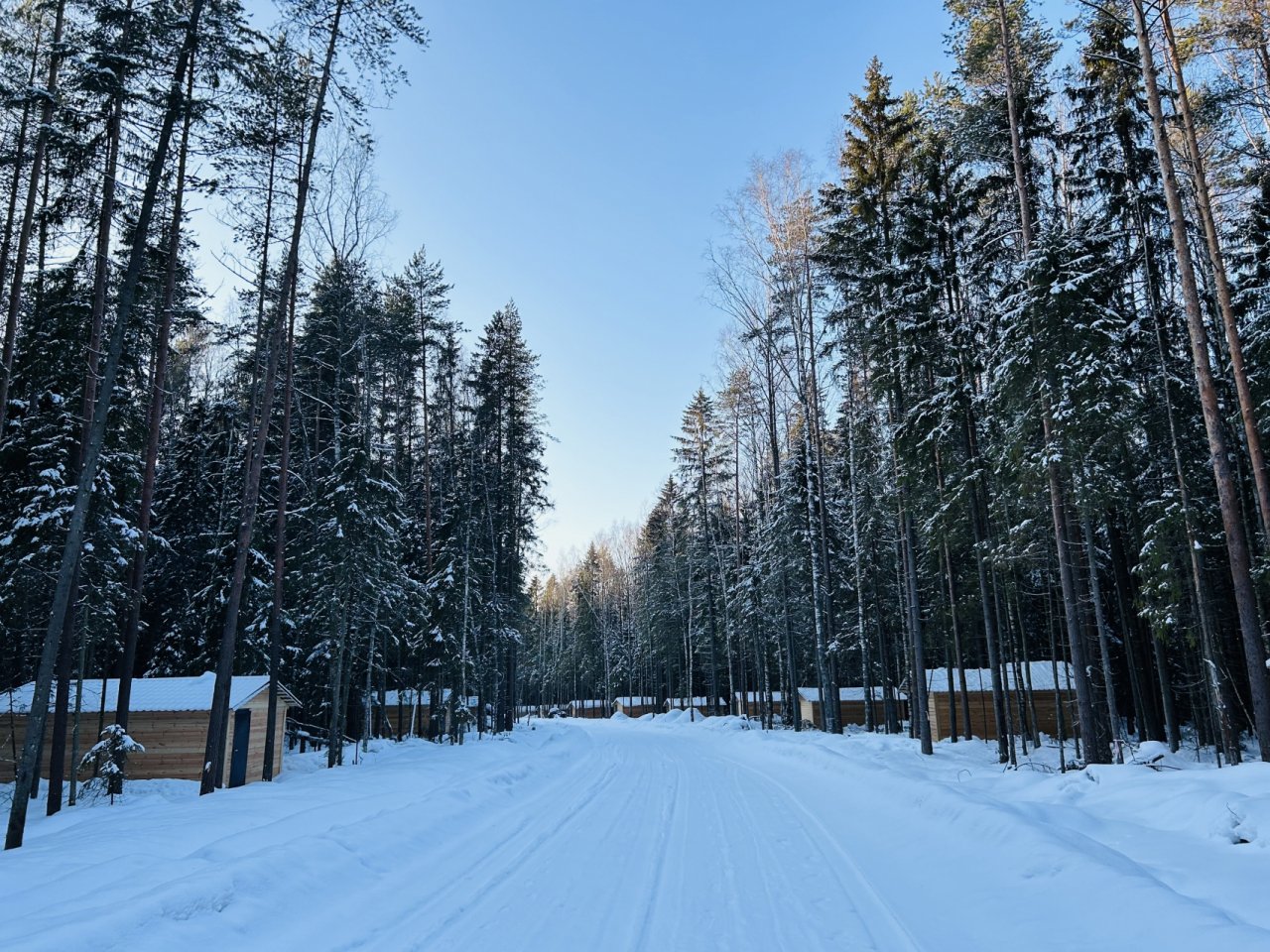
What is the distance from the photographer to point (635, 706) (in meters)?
59.2

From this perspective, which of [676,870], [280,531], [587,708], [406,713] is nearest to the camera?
[676,870]

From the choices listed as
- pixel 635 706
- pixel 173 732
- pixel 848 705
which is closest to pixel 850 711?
pixel 848 705

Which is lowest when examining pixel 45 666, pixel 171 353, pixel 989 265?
pixel 45 666

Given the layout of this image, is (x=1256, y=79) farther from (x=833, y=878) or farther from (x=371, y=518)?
(x=371, y=518)

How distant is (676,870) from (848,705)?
3430 centimetres

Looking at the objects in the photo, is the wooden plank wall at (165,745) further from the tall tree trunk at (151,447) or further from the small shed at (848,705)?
the small shed at (848,705)

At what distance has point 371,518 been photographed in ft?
53.7

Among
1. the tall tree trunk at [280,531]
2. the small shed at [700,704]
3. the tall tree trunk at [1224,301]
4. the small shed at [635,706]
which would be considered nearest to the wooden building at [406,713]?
the tall tree trunk at [280,531]

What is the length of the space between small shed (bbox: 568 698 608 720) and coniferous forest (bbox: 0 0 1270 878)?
45.2 m

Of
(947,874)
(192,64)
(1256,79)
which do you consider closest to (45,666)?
(192,64)

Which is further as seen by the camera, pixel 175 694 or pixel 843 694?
pixel 843 694

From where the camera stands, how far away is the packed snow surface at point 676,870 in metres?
4.51

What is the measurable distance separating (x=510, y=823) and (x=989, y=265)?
15.0 m

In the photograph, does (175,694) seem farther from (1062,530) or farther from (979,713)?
(979,713)
